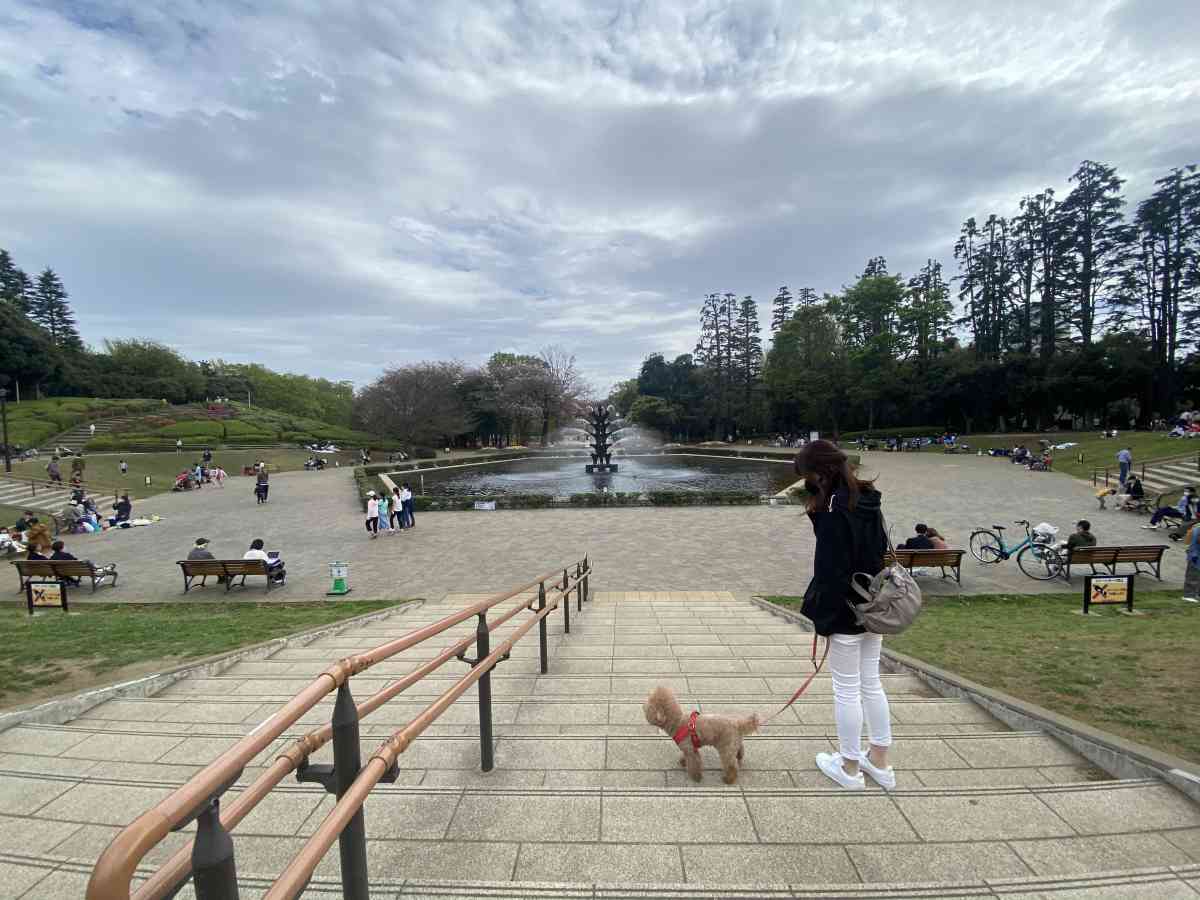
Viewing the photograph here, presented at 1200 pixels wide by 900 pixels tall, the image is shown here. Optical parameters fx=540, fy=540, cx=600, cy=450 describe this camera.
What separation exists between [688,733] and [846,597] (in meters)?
1.14

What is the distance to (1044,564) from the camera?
1047 centimetres

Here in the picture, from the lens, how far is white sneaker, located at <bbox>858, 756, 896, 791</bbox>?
9.45 feet

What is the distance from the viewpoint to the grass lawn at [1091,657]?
3875 millimetres

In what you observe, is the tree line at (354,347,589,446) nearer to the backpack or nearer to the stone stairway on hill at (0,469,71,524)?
the stone stairway on hill at (0,469,71,524)

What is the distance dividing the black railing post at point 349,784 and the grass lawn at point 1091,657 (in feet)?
15.2

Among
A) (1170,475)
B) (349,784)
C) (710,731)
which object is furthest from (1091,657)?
(1170,475)

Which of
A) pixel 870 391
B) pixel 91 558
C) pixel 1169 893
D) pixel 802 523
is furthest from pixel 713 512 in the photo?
pixel 870 391

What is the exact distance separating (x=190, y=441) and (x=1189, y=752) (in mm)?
55318

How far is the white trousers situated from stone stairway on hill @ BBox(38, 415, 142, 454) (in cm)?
5415

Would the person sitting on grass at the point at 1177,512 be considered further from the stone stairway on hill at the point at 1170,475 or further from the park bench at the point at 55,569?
the park bench at the point at 55,569

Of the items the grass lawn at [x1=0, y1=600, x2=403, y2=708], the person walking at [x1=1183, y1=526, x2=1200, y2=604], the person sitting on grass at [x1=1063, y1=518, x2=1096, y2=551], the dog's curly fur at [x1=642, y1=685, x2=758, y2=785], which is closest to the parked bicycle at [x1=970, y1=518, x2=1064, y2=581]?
the person sitting on grass at [x1=1063, y1=518, x2=1096, y2=551]

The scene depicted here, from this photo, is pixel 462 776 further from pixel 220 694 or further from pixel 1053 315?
pixel 1053 315

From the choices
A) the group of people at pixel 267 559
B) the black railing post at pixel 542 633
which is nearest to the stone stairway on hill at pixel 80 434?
the group of people at pixel 267 559

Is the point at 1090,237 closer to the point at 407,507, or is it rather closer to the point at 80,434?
the point at 407,507
